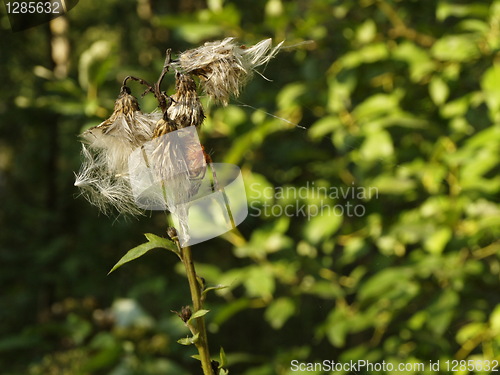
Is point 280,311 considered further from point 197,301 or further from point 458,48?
point 197,301

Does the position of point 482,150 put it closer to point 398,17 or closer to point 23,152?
point 398,17

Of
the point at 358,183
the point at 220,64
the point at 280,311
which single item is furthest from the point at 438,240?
the point at 220,64

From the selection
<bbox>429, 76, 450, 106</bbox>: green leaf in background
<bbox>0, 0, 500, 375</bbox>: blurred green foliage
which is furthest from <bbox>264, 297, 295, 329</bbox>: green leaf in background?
<bbox>429, 76, 450, 106</bbox>: green leaf in background

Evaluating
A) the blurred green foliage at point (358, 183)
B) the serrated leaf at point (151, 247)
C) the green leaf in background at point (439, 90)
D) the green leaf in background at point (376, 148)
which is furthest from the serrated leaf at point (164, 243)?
the green leaf in background at point (439, 90)

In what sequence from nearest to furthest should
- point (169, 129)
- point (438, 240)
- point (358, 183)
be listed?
point (169, 129)
point (438, 240)
point (358, 183)

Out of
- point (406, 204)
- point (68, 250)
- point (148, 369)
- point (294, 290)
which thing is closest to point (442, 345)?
point (294, 290)
